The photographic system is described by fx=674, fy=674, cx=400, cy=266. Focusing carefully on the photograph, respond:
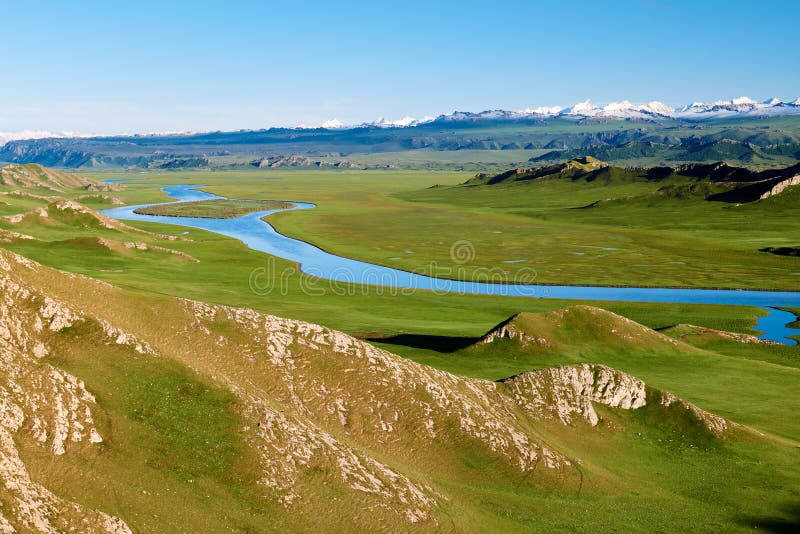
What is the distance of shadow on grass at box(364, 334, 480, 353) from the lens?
8150 centimetres

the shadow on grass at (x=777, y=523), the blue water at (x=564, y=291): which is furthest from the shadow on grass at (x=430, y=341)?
the blue water at (x=564, y=291)

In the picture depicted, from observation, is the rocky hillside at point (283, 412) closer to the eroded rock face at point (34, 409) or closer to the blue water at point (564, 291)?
the eroded rock face at point (34, 409)

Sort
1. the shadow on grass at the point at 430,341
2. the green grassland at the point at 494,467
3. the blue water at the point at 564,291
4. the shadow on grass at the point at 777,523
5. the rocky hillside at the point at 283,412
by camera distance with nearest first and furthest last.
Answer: the rocky hillside at the point at 283,412 < the green grassland at the point at 494,467 < the shadow on grass at the point at 777,523 < the shadow on grass at the point at 430,341 < the blue water at the point at 564,291

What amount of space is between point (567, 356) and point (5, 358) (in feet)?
191

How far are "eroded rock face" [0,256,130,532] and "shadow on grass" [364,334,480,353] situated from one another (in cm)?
4641

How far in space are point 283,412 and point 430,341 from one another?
44.7 metres

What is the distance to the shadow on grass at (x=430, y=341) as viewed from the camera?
3209 inches

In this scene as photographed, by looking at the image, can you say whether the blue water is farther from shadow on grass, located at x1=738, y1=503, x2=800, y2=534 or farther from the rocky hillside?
the rocky hillside

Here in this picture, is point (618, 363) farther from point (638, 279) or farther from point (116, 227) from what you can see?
point (116, 227)

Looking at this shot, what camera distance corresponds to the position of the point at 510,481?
4481 centimetres

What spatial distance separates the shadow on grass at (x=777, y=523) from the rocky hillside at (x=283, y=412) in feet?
33.5

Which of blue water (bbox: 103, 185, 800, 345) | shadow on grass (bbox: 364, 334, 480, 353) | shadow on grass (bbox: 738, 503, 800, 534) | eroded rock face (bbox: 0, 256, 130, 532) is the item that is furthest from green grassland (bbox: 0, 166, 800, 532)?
blue water (bbox: 103, 185, 800, 345)

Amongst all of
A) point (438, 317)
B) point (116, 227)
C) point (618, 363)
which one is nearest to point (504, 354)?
point (618, 363)

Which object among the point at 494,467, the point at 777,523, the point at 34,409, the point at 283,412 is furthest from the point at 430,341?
the point at 34,409
